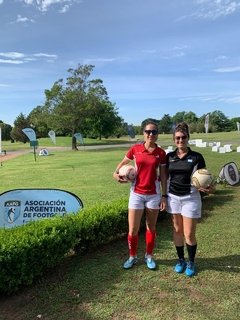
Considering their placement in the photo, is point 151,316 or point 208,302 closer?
point 151,316

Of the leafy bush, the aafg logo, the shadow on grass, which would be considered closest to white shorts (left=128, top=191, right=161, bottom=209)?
the leafy bush

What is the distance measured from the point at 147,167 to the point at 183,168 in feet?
1.40

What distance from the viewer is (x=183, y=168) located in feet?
14.5

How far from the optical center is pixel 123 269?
4887 mm

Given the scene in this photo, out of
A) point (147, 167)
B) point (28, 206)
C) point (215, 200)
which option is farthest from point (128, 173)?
point (215, 200)

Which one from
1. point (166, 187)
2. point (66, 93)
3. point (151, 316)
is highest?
point (66, 93)

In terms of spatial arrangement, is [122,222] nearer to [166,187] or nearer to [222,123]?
[166,187]

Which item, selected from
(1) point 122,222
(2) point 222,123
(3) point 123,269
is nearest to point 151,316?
(3) point 123,269

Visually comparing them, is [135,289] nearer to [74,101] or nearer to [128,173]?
Answer: [128,173]

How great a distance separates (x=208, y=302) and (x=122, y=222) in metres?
2.38

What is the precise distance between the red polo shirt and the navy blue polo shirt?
15 cm

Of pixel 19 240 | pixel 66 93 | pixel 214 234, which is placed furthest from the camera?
pixel 66 93

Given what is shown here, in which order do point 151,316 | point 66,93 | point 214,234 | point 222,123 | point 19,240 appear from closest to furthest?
point 151,316, point 19,240, point 214,234, point 66,93, point 222,123

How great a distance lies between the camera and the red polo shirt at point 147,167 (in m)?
4.52
